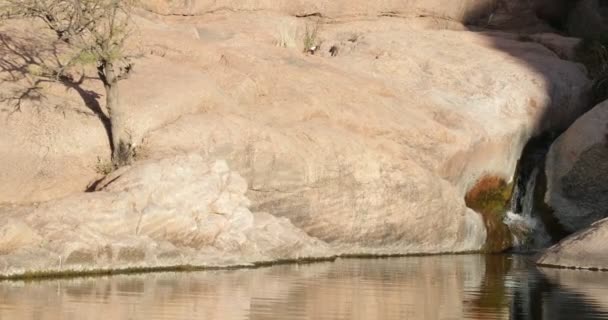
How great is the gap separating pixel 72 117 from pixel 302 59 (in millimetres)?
5374

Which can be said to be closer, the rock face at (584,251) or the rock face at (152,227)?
the rock face at (152,227)

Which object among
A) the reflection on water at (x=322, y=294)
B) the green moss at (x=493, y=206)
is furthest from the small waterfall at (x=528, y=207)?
the reflection on water at (x=322, y=294)

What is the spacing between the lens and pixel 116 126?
20562 mm

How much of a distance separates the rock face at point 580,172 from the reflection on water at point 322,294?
464cm

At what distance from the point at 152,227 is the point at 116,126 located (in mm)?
2150

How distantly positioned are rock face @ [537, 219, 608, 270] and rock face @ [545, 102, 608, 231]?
3429 millimetres

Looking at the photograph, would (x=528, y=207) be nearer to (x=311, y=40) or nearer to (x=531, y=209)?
(x=531, y=209)

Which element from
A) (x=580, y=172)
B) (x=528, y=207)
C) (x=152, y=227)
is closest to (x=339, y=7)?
(x=528, y=207)

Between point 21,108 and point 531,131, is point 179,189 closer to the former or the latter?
point 21,108

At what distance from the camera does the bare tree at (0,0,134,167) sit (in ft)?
67.4

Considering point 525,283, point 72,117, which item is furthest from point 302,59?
point 525,283

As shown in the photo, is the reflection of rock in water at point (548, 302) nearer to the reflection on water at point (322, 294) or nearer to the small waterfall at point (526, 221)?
the reflection on water at point (322, 294)

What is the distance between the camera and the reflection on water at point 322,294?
47.5 feet

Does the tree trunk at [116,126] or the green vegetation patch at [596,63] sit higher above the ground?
the green vegetation patch at [596,63]
